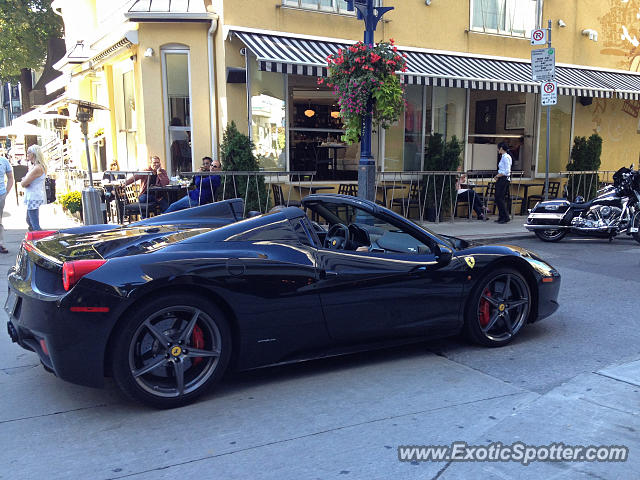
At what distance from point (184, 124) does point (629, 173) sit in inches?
367

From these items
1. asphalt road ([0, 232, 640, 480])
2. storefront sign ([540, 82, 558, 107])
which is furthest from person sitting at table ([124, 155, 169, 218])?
storefront sign ([540, 82, 558, 107])

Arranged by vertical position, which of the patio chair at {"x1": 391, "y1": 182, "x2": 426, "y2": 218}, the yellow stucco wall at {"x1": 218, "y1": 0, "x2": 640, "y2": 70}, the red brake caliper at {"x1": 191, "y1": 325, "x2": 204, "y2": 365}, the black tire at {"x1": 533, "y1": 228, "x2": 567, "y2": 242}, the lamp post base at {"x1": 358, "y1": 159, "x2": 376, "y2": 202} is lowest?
the black tire at {"x1": 533, "y1": 228, "x2": 567, "y2": 242}

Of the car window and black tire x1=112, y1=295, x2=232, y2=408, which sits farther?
the car window

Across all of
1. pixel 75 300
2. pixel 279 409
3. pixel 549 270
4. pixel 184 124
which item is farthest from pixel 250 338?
pixel 184 124

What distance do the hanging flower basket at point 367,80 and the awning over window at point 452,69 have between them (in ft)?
6.27

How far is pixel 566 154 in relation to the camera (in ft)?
56.2

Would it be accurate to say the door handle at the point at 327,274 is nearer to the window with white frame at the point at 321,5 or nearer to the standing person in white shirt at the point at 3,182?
the standing person in white shirt at the point at 3,182

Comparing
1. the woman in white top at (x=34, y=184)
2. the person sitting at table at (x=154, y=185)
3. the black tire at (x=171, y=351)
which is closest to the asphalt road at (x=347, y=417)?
the black tire at (x=171, y=351)

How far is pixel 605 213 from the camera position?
10797 millimetres

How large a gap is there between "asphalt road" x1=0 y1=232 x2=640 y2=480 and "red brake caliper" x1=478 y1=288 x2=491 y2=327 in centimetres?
26

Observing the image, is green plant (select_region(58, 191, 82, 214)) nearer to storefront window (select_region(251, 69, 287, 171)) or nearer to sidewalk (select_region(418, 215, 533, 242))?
storefront window (select_region(251, 69, 287, 171))

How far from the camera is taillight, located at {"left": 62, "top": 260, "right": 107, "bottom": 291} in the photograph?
134 inches

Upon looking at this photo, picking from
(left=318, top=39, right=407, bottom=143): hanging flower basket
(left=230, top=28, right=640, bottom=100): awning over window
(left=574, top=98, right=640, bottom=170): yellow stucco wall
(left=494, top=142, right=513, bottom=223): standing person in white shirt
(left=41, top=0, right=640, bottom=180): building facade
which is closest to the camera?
(left=318, top=39, right=407, bottom=143): hanging flower basket

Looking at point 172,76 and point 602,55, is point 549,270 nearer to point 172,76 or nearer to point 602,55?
point 172,76
